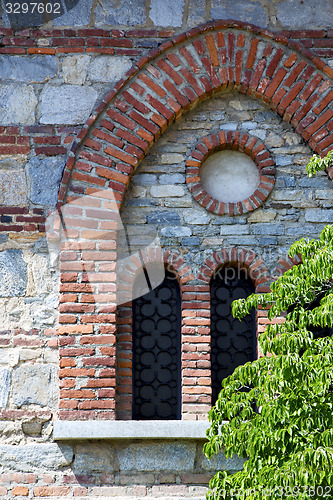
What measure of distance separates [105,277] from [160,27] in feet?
6.68

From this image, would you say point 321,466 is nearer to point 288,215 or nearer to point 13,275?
point 288,215

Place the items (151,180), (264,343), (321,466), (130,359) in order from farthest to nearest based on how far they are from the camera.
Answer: (151,180), (130,359), (264,343), (321,466)

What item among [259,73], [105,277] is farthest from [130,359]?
[259,73]

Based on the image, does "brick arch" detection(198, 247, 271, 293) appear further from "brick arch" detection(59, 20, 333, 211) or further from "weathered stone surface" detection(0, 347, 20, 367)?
"weathered stone surface" detection(0, 347, 20, 367)

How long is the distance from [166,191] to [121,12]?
1.48m

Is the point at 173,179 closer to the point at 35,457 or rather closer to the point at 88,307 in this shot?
the point at 88,307

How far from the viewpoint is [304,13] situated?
5496 millimetres

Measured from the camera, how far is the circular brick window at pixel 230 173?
521cm

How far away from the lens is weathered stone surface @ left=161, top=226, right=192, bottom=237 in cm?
518

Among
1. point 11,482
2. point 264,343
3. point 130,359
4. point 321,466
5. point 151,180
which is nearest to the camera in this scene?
point 321,466

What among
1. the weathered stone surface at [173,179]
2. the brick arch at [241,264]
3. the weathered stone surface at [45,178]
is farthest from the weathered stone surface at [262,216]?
the weathered stone surface at [45,178]

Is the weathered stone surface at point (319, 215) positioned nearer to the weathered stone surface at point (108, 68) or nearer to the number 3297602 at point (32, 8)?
the weathered stone surface at point (108, 68)

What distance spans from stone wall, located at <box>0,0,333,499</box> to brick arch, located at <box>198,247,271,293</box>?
10mm

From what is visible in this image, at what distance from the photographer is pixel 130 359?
4.94 m
